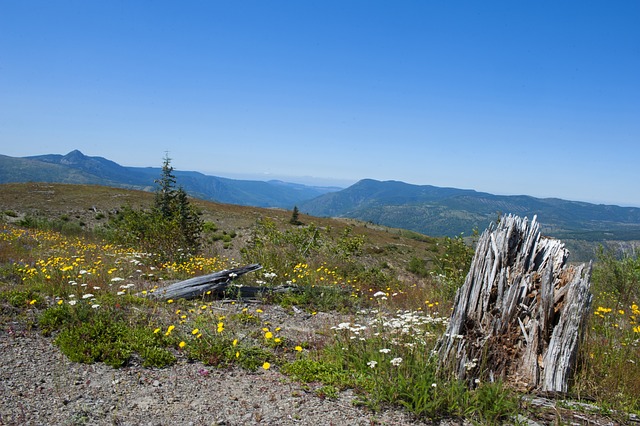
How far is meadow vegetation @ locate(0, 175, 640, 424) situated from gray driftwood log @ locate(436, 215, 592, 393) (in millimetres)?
292

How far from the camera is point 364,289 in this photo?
9.86 m

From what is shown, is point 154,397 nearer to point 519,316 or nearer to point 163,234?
point 519,316

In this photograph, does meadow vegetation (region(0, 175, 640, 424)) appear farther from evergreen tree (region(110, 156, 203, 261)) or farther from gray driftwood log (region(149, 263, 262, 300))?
evergreen tree (region(110, 156, 203, 261))

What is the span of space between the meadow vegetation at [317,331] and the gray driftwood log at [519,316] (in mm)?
292

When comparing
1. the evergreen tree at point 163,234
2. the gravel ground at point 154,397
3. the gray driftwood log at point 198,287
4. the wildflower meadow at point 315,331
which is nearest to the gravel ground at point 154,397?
the gravel ground at point 154,397

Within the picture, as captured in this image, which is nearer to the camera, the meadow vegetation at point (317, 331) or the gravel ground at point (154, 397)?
the gravel ground at point (154, 397)

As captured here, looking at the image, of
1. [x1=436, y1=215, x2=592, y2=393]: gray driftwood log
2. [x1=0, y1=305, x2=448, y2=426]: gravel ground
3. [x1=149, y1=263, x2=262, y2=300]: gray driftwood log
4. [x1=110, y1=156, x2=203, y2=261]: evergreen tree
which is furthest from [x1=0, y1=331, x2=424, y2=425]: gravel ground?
[x1=110, y1=156, x2=203, y2=261]: evergreen tree

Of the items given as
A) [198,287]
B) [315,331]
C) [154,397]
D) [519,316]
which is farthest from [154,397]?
[519,316]

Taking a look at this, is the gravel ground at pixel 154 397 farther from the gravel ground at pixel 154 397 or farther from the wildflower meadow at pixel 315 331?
the wildflower meadow at pixel 315 331

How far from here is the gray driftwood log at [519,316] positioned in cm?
447

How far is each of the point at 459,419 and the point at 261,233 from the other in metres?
11.9

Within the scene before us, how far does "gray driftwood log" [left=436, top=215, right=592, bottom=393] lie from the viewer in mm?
4469

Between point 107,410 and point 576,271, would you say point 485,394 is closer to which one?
point 576,271

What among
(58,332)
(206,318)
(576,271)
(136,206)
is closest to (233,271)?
(206,318)
